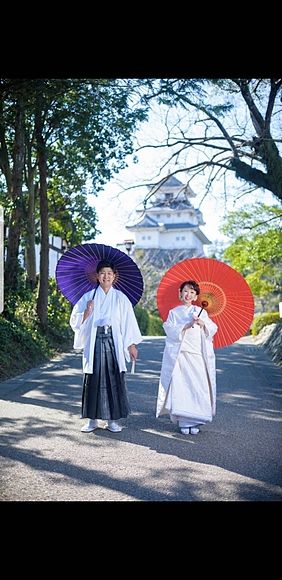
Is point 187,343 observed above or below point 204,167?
below

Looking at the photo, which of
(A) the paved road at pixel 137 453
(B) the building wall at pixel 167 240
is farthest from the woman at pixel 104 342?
(B) the building wall at pixel 167 240

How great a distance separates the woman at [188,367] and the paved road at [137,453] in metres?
0.19

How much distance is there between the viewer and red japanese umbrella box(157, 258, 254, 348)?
460 centimetres

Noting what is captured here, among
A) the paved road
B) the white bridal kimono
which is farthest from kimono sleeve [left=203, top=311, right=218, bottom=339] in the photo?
the paved road

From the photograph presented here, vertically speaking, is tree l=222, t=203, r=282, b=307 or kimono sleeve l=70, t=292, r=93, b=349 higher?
tree l=222, t=203, r=282, b=307

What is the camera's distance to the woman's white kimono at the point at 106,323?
4.54 m

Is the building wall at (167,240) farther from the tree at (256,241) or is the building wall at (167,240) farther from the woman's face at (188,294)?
the woman's face at (188,294)

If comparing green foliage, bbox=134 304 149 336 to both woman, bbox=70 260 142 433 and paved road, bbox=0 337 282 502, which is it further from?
woman, bbox=70 260 142 433

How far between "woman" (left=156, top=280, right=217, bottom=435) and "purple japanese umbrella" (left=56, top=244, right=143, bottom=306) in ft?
1.21
